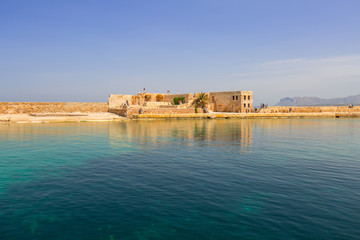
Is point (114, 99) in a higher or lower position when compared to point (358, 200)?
higher

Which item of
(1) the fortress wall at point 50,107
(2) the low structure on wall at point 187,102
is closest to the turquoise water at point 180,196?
(1) the fortress wall at point 50,107

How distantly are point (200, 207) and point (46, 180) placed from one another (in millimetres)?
6617

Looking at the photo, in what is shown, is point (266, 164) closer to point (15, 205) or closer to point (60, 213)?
point (60, 213)

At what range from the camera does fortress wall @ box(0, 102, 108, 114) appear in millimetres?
46375

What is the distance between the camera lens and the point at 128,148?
18484 millimetres

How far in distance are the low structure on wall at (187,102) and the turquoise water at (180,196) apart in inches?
1473

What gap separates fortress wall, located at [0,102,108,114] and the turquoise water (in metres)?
37.3

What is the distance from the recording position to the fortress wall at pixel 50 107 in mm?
46375

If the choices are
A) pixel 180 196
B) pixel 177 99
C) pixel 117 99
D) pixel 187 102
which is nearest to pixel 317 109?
pixel 187 102

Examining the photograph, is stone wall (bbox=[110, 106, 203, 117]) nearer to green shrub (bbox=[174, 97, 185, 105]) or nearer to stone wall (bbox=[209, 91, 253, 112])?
green shrub (bbox=[174, 97, 185, 105])

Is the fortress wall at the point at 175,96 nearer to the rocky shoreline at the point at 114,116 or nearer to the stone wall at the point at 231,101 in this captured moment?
the stone wall at the point at 231,101

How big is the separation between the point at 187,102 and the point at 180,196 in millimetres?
53243

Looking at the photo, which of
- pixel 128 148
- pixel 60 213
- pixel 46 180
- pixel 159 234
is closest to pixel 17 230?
pixel 60 213

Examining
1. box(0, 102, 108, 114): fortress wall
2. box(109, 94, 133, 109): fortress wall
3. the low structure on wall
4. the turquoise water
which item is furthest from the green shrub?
the turquoise water
